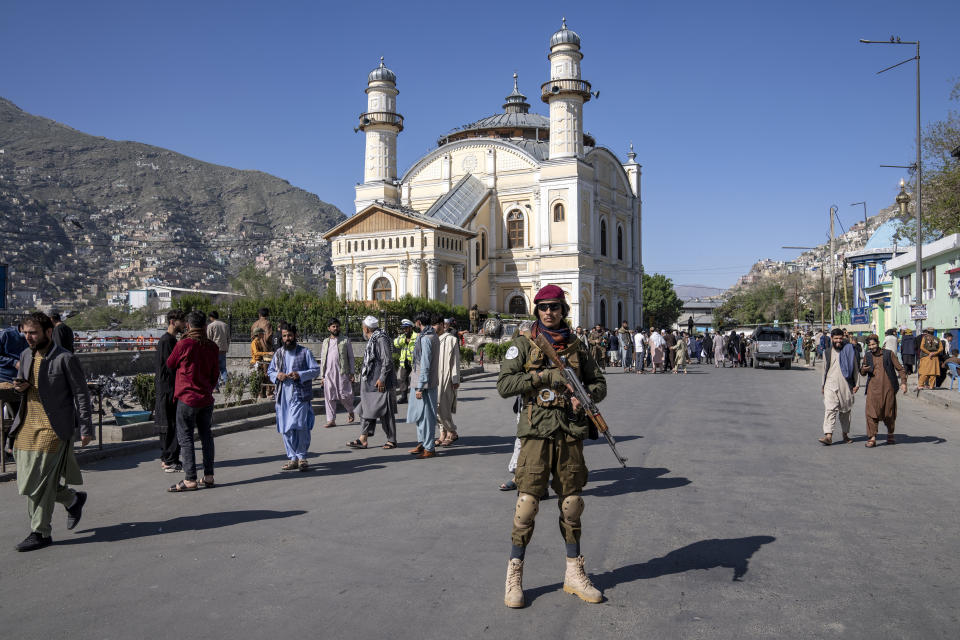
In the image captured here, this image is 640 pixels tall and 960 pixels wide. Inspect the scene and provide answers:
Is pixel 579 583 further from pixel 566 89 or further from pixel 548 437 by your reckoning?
→ pixel 566 89

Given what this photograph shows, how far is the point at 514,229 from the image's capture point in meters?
55.8

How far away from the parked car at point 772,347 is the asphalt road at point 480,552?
22655 mm

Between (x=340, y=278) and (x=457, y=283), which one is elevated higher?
(x=340, y=278)

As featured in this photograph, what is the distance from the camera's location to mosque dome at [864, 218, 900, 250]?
45309 millimetres

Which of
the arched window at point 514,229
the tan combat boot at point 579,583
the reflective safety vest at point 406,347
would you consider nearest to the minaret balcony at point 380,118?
the arched window at point 514,229

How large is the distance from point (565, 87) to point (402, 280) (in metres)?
17.4

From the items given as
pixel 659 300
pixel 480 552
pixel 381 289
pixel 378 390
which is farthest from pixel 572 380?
pixel 659 300

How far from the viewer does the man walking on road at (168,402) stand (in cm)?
777

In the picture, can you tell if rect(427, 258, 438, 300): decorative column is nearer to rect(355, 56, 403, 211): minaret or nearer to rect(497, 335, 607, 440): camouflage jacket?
rect(355, 56, 403, 211): minaret

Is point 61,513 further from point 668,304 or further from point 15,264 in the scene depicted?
point 15,264

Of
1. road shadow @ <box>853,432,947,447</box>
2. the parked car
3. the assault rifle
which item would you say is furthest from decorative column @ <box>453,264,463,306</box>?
the assault rifle

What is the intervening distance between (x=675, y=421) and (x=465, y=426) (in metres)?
3.49

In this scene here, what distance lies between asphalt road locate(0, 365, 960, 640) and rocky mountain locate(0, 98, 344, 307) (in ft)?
335

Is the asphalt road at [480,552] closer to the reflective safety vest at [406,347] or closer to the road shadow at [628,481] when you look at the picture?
the road shadow at [628,481]
